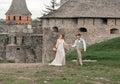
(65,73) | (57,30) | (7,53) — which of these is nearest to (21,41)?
(7,53)

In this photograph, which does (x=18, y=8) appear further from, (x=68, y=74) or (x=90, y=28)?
(x=68, y=74)

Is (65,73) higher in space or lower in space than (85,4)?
lower

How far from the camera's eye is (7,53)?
45750 millimetres

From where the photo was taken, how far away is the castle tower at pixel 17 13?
56844 millimetres

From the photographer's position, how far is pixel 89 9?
30.6 meters

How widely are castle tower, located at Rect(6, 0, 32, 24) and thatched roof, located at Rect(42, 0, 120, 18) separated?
26.0 metres

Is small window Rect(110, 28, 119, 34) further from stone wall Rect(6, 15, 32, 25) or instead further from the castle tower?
stone wall Rect(6, 15, 32, 25)

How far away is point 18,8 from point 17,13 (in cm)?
84

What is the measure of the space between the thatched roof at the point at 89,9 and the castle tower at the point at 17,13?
26.0 metres

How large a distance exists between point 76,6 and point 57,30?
2.11m

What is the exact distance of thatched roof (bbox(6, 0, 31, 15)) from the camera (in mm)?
56750

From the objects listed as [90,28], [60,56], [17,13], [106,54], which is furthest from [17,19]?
[60,56]

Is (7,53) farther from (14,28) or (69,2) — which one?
(69,2)

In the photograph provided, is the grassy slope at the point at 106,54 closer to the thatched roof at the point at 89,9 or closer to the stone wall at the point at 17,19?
the thatched roof at the point at 89,9
